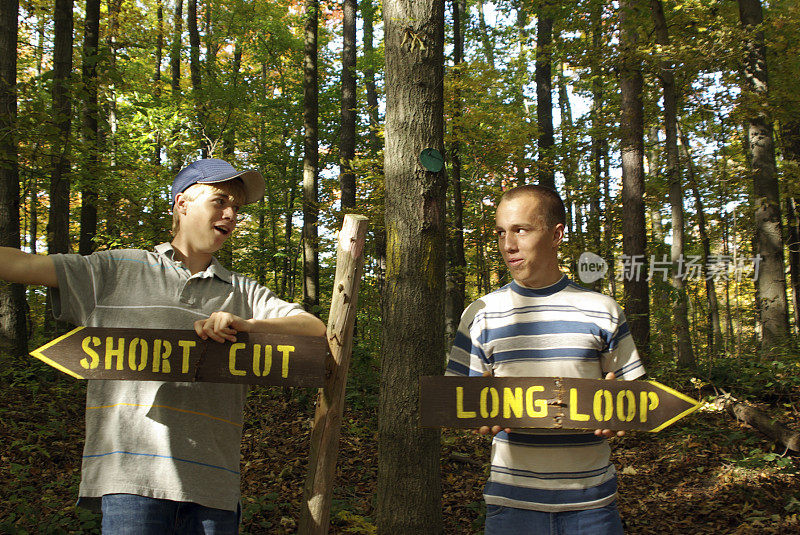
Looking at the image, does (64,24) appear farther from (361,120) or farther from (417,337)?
(361,120)

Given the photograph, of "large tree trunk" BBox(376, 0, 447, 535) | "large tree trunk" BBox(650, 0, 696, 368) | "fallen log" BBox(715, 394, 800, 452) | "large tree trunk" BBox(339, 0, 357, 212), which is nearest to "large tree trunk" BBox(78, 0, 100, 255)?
"large tree trunk" BBox(339, 0, 357, 212)

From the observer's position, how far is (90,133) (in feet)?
31.8

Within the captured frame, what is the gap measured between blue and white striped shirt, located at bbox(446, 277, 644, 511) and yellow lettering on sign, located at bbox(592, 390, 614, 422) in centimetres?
12

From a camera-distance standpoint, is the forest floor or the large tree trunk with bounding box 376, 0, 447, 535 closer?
the large tree trunk with bounding box 376, 0, 447, 535

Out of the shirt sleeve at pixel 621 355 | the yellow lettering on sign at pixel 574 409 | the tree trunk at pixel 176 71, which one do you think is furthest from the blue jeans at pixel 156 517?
the tree trunk at pixel 176 71

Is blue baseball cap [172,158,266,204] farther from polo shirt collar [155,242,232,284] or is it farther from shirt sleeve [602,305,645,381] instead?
shirt sleeve [602,305,645,381]

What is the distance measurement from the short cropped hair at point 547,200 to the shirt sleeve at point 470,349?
453mm

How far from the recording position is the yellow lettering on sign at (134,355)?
224 cm

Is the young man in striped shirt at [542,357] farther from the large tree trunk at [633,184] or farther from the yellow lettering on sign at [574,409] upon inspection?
the large tree trunk at [633,184]

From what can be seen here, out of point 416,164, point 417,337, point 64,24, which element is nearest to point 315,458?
point 417,337

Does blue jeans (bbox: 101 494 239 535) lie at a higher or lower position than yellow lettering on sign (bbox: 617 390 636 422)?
lower

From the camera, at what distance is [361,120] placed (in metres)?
22.0

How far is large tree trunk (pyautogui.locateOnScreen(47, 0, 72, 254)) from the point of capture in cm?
843

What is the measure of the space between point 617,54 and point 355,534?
879 centimetres
